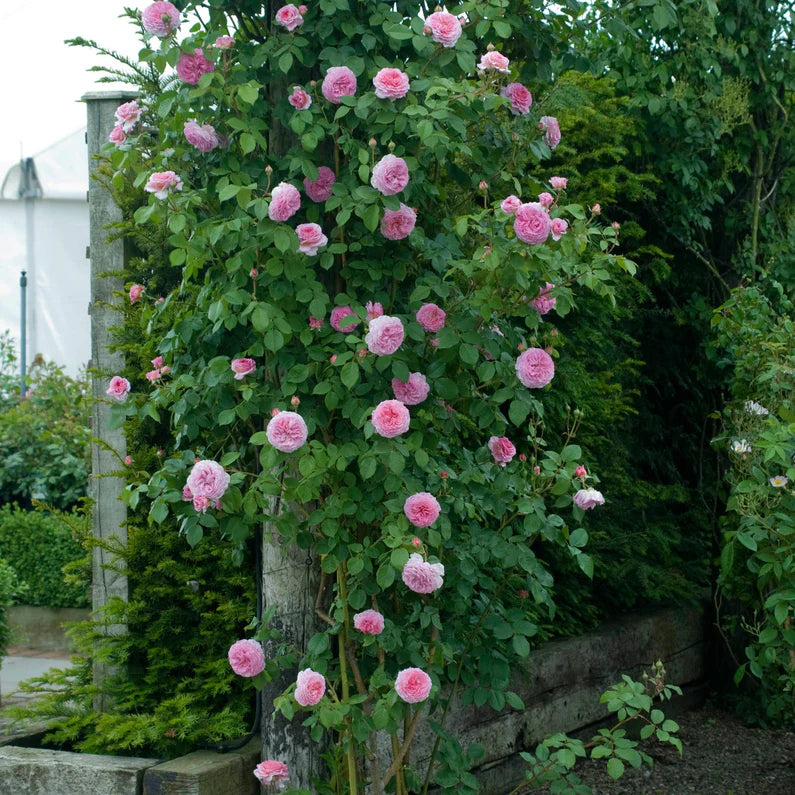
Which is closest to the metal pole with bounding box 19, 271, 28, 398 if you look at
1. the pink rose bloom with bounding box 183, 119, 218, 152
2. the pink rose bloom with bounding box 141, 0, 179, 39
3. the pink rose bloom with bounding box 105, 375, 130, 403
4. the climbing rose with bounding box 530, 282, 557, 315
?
the pink rose bloom with bounding box 105, 375, 130, 403

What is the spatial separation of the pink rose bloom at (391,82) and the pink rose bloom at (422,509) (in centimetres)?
103

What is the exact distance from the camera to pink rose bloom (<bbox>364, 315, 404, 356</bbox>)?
8.66ft

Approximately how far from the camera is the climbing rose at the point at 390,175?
8.75 ft

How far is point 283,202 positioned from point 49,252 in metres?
9.55

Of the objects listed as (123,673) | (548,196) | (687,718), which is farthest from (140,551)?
(687,718)

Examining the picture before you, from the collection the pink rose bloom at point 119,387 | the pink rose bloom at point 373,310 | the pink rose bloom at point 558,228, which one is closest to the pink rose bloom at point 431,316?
the pink rose bloom at point 373,310

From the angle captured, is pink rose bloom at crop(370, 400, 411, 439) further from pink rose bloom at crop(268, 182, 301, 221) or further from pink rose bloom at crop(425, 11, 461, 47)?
pink rose bloom at crop(425, 11, 461, 47)

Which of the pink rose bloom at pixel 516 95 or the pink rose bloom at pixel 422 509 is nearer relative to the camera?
the pink rose bloom at pixel 422 509

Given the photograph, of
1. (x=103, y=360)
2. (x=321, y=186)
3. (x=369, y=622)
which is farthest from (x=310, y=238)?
(x=103, y=360)

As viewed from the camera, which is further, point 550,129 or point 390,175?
point 550,129

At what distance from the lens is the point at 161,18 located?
107 inches

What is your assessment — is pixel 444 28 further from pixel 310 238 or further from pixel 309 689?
pixel 309 689

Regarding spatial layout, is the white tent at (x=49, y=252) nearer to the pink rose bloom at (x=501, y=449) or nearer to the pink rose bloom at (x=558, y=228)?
the pink rose bloom at (x=501, y=449)

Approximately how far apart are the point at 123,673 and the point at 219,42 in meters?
2.14
